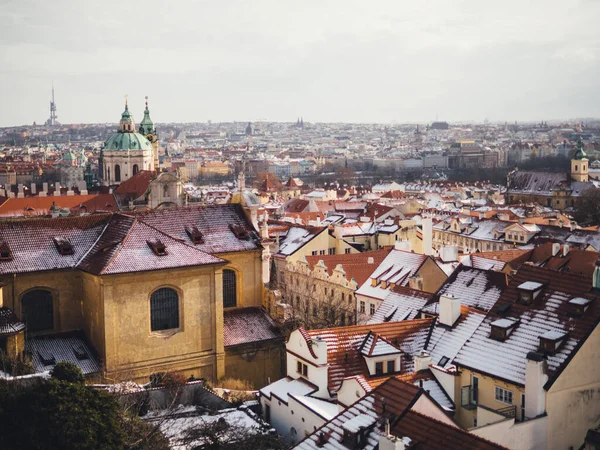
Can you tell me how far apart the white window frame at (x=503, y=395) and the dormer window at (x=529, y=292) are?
3676mm

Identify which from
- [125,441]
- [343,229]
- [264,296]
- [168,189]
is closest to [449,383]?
[125,441]

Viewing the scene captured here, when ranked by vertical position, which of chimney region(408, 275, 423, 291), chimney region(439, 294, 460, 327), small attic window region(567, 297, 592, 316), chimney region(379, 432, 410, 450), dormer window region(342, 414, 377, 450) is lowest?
chimney region(408, 275, 423, 291)

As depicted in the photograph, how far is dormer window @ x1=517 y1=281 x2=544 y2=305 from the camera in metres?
27.8

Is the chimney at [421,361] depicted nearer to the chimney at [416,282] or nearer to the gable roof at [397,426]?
the gable roof at [397,426]

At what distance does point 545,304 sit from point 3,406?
17.4 m

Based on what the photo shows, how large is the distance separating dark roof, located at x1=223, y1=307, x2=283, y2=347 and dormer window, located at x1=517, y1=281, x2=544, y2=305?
13469mm

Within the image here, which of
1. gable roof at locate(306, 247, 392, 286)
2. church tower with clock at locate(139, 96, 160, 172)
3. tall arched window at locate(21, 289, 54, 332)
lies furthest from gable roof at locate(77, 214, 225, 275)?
church tower with clock at locate(139, 96, 160, 172)

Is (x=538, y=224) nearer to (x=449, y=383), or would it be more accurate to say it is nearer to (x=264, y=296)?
(x=264, y=296)

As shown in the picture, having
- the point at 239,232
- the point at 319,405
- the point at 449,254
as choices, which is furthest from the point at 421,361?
the point at 449,254

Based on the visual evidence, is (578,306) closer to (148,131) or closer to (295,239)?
(295,239)

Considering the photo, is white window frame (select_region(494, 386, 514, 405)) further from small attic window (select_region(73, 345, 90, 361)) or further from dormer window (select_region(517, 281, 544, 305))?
small attic window (select_region(73, 345, 90, 361))

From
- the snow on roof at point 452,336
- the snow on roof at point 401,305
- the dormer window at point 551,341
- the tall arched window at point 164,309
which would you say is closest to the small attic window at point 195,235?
the tall arched window at point 164,309

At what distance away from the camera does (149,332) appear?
113ft

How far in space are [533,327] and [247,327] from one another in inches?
619
